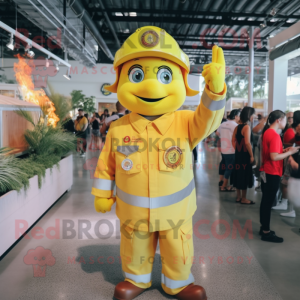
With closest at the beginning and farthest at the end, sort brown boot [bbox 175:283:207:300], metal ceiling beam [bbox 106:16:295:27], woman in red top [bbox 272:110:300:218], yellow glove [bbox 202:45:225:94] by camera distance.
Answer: yellow glove [bbox 202:45:225:94], brown boot [bbox 175:283:207:300], woman in red top [bbox 272:110:300:218], metal ceiling beam [bbox 106:16:295:27]

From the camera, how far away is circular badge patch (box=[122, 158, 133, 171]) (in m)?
1.96

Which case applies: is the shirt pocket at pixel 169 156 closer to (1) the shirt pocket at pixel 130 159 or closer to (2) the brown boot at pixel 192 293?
(1) the shirt pocket at pixel 130 159

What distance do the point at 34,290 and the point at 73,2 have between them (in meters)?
6.28

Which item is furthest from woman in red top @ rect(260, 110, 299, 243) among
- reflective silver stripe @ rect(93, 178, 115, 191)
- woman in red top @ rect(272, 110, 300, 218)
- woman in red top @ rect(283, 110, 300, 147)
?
reflective silver stripe @ rect(93, 178, 115, 191)

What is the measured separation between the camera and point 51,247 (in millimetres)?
2975

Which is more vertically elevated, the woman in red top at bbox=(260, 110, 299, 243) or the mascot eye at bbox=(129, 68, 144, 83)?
the mascot eye at bbox=(129, 68, 144, 83)

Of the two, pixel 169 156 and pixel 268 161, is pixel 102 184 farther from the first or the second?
pixel 268 161

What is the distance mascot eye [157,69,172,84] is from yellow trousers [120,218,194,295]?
0.93 meters

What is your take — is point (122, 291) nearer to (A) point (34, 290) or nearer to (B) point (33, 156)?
(A) point (34, 290)

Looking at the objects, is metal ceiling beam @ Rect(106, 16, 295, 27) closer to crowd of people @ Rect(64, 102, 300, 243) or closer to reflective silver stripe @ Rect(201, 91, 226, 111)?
crowd of people @ Rect(64, 102, 300, 243)

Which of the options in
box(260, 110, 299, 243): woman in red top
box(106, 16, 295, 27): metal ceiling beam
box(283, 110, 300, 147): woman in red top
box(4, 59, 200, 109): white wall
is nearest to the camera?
box(260, 110, 299, 243): woman in red top

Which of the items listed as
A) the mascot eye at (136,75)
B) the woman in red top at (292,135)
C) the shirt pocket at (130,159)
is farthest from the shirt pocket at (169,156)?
the woman in red top at (292,135)

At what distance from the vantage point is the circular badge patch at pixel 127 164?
1963 millimetres

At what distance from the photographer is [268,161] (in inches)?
123
